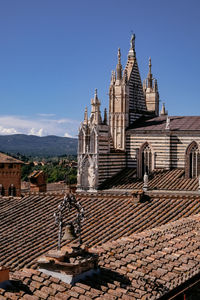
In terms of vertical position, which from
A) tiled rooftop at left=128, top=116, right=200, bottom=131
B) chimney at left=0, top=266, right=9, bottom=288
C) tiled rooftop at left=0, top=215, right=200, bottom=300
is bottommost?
tiled rooftop at left=0, top=215, right=200, bottom=300

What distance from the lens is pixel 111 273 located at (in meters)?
8.17

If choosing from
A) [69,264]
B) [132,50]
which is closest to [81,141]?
[132,50]

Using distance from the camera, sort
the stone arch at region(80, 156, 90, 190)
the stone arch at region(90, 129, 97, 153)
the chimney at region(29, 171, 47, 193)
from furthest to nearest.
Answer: the stone arch at region(80, 156, 90, 190) < the stone arch at region(90, 129, 97, 153) < the chimney at region(29, 171, 47, 193)

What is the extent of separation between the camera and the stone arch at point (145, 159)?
32531 millimetres

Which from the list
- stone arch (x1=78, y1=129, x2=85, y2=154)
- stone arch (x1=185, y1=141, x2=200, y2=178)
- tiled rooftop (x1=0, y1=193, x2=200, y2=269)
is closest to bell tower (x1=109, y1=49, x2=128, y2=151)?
stone arch (x1=78, y1=129, x2=85, y2=154)

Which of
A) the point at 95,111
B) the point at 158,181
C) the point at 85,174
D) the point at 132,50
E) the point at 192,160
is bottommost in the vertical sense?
the point at 158,181

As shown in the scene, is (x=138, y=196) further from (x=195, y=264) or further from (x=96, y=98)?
(x=96, y=98)

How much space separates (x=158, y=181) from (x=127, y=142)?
4.86 m

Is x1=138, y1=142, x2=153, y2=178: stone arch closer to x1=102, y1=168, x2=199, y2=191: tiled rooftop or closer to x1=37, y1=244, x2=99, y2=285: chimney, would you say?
x1=102, y1=168, x2=199, y2=191: tiled rooftop

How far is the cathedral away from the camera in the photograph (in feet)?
103

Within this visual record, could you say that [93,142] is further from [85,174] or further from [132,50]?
[132,50]

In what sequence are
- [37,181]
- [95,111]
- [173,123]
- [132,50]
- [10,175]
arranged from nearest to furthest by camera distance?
[37,181], [173,123], [95,111], [132,50], [10,175]

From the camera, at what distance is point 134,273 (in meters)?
8.33

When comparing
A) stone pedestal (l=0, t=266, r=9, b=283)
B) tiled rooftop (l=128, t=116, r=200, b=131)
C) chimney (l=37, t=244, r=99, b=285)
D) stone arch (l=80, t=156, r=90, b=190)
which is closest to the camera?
stone pedestal (l=0, t=266, r=9, b=283)
